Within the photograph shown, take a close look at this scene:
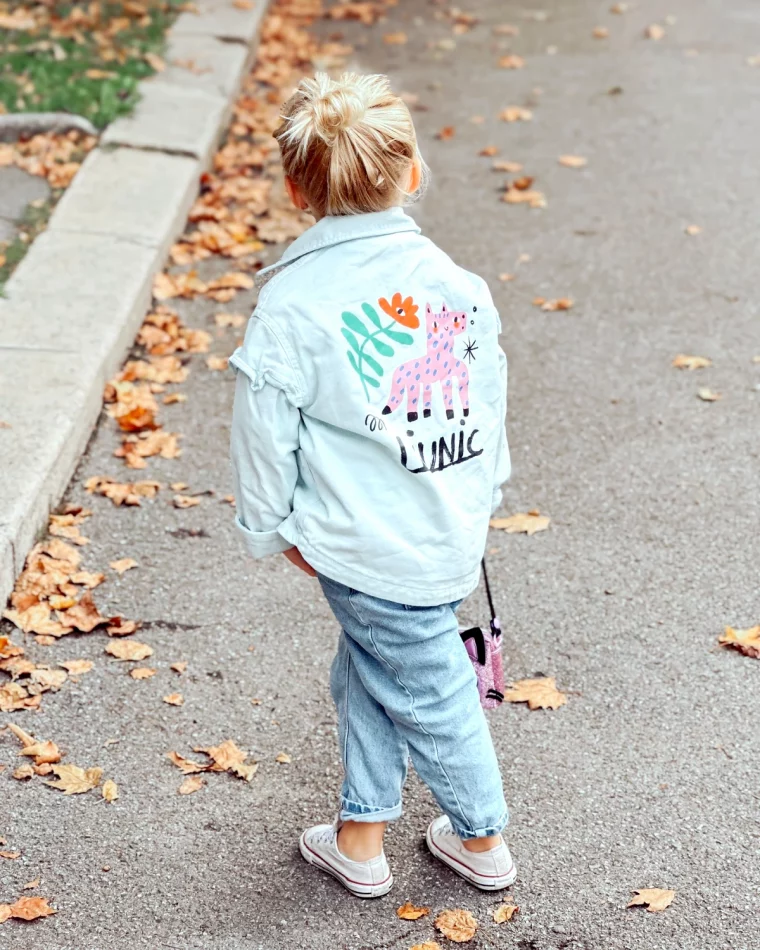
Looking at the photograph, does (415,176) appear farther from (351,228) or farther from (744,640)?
(744,640)

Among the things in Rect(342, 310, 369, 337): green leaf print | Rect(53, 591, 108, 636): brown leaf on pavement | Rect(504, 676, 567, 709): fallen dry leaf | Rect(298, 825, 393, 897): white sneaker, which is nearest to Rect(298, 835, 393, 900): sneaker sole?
Rect(298, 825, 393, 897): white sneaker

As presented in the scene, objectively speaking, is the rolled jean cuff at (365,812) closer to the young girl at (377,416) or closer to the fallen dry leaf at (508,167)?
the young girl at (377,416)

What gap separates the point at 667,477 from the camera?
4.30 meters

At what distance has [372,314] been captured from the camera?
2.31 meters

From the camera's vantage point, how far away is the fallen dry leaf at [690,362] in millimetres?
4945

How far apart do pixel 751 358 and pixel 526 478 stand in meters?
1.29

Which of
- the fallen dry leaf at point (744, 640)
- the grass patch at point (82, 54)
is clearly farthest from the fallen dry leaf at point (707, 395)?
the grass patch at point (82, 54)

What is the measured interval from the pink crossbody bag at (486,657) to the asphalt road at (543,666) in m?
0.42

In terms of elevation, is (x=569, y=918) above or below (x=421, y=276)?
below

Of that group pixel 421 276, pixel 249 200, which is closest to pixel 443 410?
pixel 421 276

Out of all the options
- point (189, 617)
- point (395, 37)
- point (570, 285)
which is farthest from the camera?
point (395, 37)

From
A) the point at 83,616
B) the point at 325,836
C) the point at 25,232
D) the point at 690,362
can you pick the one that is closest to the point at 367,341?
the point at 325,836

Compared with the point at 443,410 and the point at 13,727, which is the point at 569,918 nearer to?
the point at 443,410

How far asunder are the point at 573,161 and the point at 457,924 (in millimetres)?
5122
